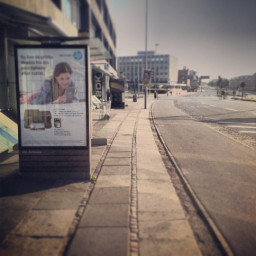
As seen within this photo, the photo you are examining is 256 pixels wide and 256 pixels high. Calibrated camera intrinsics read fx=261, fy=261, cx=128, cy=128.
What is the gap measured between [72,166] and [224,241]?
3.81 meters

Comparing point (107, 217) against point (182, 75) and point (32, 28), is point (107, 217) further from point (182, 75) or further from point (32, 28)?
point (182, 75)

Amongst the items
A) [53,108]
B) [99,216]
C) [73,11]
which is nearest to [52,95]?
[53,108]

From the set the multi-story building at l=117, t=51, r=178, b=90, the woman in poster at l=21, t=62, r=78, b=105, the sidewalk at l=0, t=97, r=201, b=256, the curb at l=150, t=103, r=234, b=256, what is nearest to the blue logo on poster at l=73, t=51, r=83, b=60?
the woman in poster at l=21, t=62, r=78, b=105

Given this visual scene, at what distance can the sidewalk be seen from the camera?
11.8 feet

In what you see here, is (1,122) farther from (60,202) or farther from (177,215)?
(177,215)

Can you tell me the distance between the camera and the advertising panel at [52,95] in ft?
19.2

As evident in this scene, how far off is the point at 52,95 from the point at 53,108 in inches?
12.0

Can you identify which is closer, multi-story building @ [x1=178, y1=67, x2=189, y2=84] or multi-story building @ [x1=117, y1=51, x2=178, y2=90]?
multi-story building @ [x1=117, y1=51, x2=178, y2=90]

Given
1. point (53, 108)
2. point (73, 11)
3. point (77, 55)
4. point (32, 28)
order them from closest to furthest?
1. point (77, 55)
2. point (53, 108)
3. point (32, 28)
4. point (73, 11)

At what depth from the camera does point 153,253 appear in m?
3.48

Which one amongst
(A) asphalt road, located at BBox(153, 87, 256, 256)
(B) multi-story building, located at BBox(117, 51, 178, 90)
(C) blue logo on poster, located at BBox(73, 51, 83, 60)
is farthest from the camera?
(B) multi-story building, located at BBox(117, 51, 178, 90)

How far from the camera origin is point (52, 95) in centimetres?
601

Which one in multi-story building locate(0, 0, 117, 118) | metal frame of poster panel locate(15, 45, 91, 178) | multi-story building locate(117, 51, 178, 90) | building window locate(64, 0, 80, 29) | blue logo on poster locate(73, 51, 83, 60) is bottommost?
metal frame of poster panel locate(15, 45, 91, 178)

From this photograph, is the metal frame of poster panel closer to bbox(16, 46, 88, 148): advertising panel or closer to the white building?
bbox(16, 46, 88, 148): advertising panel
